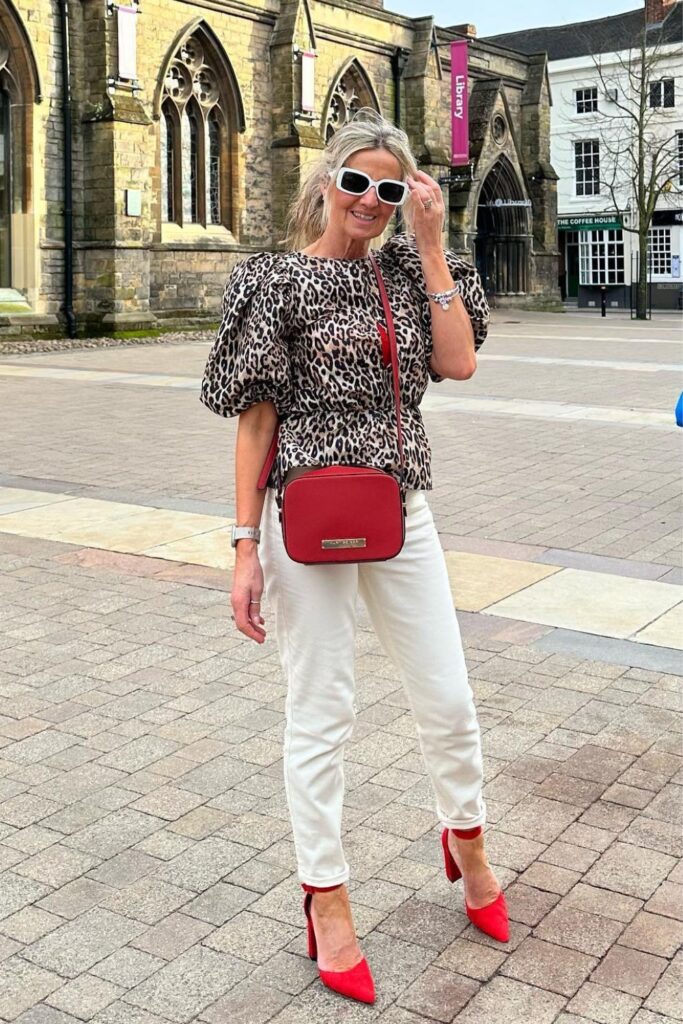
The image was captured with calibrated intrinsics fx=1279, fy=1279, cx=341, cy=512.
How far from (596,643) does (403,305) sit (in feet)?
9.93

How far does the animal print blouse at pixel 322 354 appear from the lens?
2.96m

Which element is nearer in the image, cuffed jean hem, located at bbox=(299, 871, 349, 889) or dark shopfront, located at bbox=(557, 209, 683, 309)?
cuffed jean hem, located at bbox=(299, 871, 349, 889)

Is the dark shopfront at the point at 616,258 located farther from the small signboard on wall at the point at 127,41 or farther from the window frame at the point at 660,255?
the small signboard on wall at the point at 127,41

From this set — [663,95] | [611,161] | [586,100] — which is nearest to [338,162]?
[611,161]

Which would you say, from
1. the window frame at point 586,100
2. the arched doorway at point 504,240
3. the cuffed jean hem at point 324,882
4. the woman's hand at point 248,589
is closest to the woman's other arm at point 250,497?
the woman's hand at point 248,589

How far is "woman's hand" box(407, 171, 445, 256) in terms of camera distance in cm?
297

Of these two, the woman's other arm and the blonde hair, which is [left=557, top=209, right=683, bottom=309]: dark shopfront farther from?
the woman's other arm

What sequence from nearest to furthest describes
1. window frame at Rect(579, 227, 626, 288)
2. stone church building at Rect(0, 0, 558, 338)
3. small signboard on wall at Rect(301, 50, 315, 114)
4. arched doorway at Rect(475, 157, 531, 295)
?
1. stone church building at Rect(0, 0, 558, 338)
2. small signboard on wall at Rect(301, 50, 315, 114)
3. arched doorway at Rect(475, 157, 531, 295)
4. window frame at Rect(579, 227, 626, 288)

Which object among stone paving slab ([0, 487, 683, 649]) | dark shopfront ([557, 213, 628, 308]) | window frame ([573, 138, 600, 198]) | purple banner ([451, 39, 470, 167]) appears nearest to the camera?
stone paving slab ([0, 487, 683, 649])

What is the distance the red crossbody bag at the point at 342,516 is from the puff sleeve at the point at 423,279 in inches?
16.2

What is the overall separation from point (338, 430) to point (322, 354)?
0.18m

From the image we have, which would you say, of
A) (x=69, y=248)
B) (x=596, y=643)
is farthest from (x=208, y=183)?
(x=596, y=643)

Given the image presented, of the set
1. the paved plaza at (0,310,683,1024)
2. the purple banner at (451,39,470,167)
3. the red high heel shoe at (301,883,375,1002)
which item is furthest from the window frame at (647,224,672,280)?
the red high heel shoe at (301,883,375,1002)

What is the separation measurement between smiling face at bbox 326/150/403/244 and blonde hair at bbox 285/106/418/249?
2 centimetres
